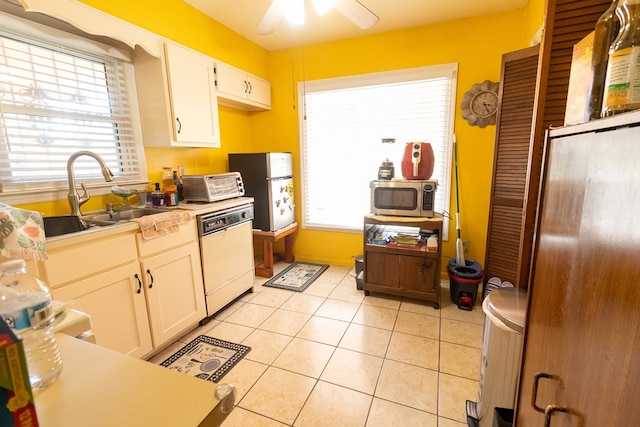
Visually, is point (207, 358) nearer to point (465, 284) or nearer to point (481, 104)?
point (465, 284)

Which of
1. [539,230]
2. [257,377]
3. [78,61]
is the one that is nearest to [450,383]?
[257,377]

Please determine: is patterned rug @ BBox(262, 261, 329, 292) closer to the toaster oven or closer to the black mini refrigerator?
the black mini refrigerator

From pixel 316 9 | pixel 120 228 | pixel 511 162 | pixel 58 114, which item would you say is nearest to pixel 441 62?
pixel 511 162

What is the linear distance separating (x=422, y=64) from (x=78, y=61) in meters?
2.85

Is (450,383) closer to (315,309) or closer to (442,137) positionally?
(315,309)

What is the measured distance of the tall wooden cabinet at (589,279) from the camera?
0.46m

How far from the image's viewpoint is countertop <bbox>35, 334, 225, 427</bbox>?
0.53 metres

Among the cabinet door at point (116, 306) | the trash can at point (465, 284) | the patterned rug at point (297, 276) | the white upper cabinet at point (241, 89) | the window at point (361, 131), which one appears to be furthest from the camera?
the patterned rug at point (297, 276)

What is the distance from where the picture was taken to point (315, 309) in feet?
8.52

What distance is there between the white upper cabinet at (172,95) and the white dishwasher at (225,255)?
0.70 metres

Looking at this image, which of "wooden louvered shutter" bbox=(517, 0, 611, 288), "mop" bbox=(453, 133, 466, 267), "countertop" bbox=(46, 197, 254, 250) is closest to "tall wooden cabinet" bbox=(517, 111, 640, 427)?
"wooden louvered shutter" bbox=(517, 0, 611, 288)

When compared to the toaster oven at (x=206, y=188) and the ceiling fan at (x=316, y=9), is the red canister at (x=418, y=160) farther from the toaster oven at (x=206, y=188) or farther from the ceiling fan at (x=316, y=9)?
the toaster oven at (x=206, y=188)

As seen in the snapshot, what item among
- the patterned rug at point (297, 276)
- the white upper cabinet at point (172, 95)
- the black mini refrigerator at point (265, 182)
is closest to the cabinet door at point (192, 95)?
the white upper cabinet at point (172, 95)

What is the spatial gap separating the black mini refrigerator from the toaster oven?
0.48m
